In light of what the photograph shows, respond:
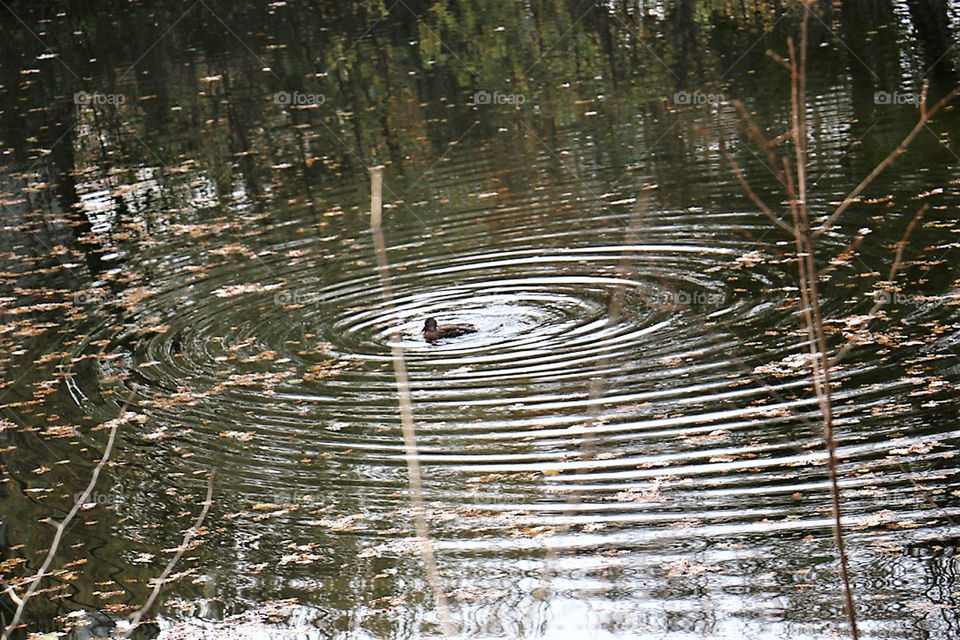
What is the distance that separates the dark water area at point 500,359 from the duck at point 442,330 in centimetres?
10

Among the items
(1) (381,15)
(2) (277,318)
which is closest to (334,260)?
(2) (277,318)

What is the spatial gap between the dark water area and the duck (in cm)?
10

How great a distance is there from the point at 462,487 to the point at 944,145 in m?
6.99

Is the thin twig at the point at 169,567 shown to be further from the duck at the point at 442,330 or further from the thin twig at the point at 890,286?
the duck at the point at 442,330

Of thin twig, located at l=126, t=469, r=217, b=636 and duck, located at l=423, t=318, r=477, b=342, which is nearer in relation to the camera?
thin twig, located at l=126, t=469, r=217, b=636

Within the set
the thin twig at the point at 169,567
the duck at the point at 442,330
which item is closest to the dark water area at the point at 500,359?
the duck at the point at 442,330

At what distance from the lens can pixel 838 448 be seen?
622 cm

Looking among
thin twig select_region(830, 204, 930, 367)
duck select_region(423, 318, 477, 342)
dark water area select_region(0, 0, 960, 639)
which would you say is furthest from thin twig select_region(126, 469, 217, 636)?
duck select_region(423, 318, 477, 342)

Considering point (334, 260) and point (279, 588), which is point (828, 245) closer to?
point (334, 260)

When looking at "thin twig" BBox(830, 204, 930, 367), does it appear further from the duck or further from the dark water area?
the duck

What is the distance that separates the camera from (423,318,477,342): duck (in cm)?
840

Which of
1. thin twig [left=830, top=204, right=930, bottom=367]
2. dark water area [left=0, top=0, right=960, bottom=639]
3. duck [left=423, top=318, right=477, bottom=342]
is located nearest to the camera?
thin twig [left=830, top=204, right=930, bottom=367]

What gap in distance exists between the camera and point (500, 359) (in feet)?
26.4

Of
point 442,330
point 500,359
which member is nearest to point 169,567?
point 500,359
